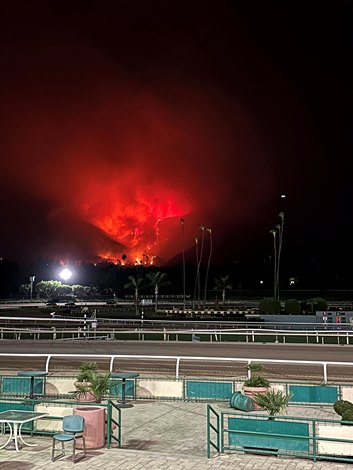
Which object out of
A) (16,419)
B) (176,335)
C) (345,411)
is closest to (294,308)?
(176,335)

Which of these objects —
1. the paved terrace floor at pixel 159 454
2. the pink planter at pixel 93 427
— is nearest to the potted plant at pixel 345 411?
the paved terrace floor at pixel 159 454

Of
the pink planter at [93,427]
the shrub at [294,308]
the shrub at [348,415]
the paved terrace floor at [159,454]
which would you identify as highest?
the shrub at [294,308]

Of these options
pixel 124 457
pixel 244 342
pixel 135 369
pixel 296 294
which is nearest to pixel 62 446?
pixel 124 457

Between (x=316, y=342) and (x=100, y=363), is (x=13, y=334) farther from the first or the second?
(x=316, y=342)

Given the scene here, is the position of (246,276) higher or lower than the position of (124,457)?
higher

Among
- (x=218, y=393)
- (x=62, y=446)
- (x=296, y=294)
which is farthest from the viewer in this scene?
(x=296, y=294)

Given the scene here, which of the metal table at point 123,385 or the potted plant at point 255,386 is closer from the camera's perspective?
the potted plant at point 255,386

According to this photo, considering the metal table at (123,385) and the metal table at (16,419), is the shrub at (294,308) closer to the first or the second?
the metal table at (123,385)

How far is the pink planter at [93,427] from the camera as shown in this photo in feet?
32.9

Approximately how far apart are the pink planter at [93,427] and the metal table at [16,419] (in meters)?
0.87

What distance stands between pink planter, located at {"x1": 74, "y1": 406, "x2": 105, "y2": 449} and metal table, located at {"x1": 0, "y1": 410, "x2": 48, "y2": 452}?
2.85 ft

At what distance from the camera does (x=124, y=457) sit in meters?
9.27

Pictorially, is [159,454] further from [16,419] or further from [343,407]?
[343,407]

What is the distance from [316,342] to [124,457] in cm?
2309
